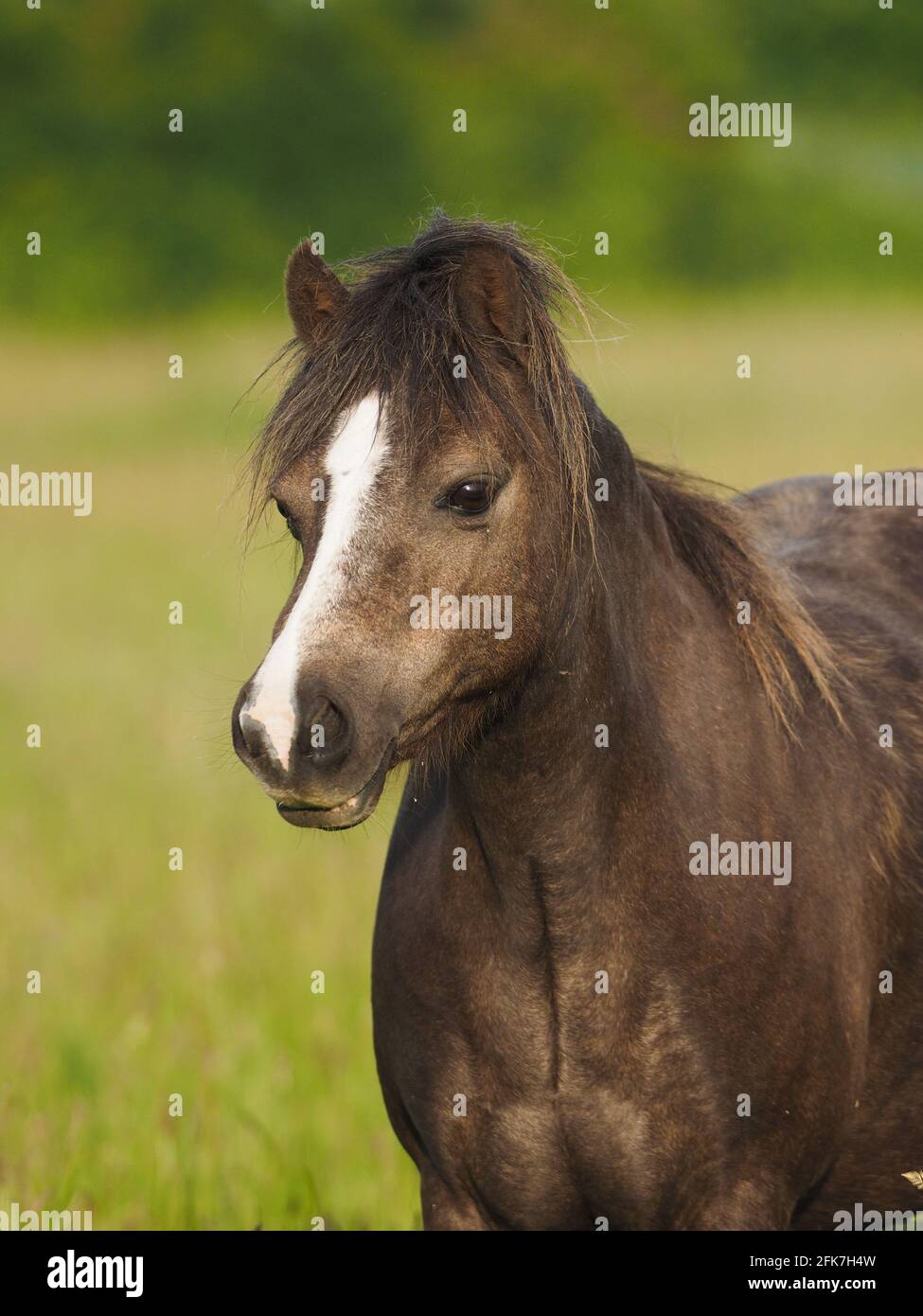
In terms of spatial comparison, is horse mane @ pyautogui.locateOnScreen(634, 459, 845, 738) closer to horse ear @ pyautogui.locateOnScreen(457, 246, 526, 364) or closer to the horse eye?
horse ear @ pyautogui.locateOnScreen(457, 246, 526, 364)

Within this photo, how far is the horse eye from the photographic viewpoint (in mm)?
3408

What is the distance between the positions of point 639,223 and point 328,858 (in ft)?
198

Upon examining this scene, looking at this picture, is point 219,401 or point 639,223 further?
point 639,223

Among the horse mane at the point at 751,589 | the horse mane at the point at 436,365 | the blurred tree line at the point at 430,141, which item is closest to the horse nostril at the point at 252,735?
the horse mane at the point at 436,365

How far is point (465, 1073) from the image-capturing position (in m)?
3.91

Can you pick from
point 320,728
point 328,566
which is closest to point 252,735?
point 320,728

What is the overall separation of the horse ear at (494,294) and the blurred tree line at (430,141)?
5300 cm

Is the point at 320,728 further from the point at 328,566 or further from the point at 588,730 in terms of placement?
the point at 588,730

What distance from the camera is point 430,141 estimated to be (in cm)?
7050

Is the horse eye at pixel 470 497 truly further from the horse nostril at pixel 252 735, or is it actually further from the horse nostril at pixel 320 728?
the horse nostril at pixel 252 735

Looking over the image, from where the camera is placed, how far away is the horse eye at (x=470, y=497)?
3408mm

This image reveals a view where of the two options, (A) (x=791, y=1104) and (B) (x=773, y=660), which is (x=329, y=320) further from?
(A) (x=791, y=1104)

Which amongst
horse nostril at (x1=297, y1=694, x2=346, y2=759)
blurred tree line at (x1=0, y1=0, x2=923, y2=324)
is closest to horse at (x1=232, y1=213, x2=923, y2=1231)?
horse nostril at (x1=297, y1=694, x2=346, y2=759)
